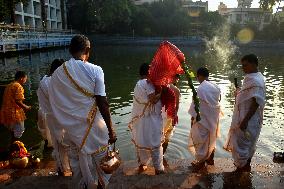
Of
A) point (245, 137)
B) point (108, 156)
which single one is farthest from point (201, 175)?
point (108, 156)

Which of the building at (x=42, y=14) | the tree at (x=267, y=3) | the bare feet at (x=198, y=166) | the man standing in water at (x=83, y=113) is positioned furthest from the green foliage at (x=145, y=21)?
the man standing in water at (x=83, y=113)

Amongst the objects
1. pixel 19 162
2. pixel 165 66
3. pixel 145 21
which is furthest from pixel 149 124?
pixel 145 21

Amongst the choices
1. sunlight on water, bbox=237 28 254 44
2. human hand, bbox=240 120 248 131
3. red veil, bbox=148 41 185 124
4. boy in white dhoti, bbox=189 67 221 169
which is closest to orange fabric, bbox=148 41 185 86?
red veil, bbox=148 41 185 124

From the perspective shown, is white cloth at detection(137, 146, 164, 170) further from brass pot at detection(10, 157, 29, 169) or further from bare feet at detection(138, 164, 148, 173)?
brass pot at detection(10, 157, 29, 169)

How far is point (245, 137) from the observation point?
5.48 m

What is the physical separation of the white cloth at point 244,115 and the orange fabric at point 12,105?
4429 millimetres

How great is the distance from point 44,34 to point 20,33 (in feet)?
27.7

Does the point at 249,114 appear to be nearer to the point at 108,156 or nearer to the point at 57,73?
the point at 108,156

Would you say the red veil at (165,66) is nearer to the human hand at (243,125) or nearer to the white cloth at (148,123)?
the white cloth at (148,123)

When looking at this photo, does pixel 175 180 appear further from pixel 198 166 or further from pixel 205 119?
pixel 205 119

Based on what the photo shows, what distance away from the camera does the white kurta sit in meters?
3.84

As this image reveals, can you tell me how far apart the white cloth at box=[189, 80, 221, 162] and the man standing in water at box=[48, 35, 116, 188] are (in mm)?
2495

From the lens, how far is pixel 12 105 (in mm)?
7062

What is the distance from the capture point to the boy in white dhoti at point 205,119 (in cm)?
596
